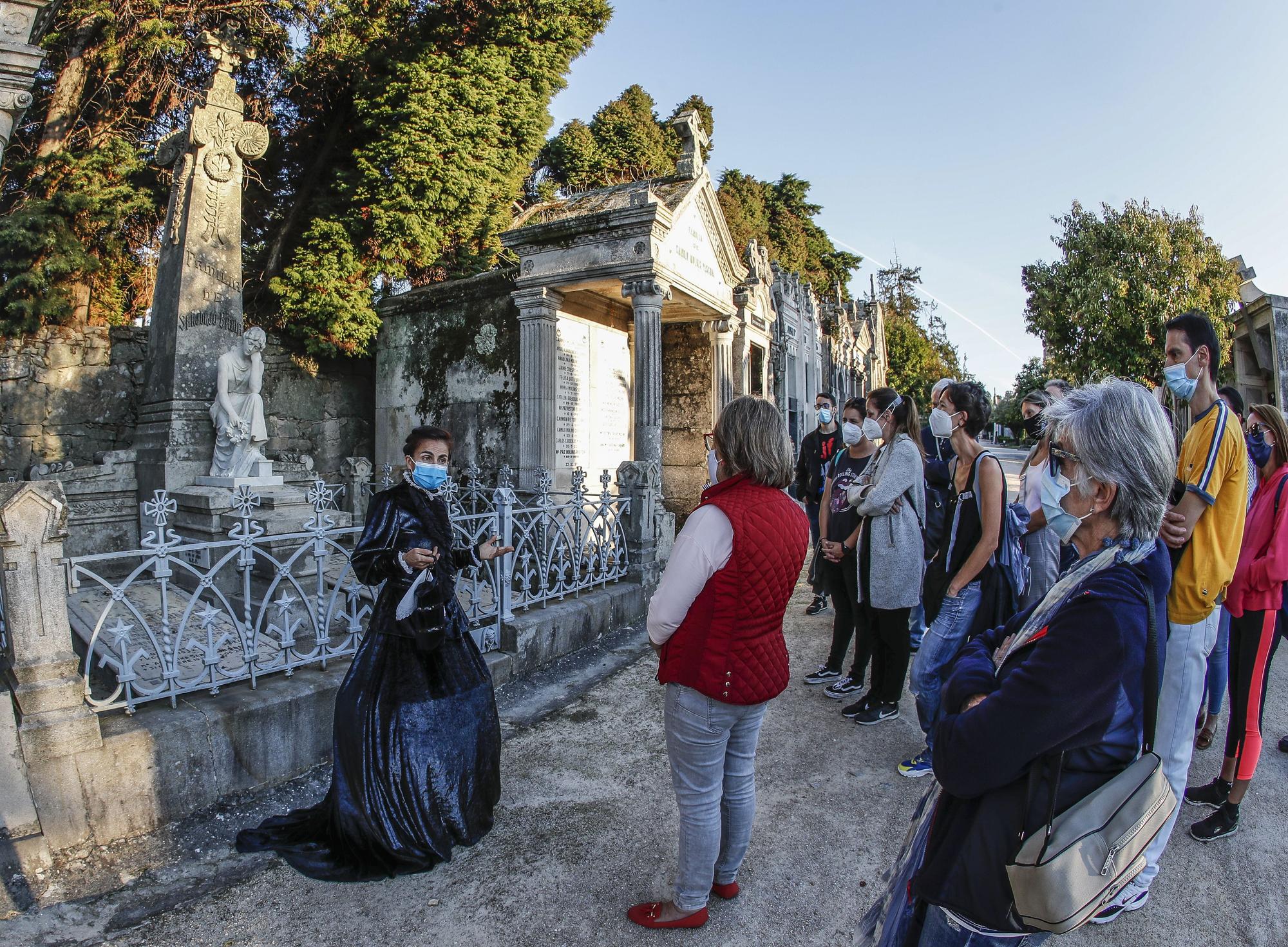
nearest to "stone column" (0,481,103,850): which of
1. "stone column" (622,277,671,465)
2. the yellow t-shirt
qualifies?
the yellow t-shirt

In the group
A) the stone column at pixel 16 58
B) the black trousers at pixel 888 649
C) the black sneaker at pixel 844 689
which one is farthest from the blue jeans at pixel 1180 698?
the stone column at pixel 16 58

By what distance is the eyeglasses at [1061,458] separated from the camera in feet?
4.83

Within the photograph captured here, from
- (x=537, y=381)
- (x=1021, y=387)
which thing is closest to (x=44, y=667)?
(x=537, y=381)

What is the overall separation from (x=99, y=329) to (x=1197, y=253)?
21293 mm

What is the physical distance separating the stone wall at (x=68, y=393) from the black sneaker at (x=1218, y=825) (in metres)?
10.8

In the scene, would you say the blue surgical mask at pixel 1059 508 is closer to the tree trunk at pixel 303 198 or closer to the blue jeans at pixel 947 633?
the blue jeans at pixel 947 633

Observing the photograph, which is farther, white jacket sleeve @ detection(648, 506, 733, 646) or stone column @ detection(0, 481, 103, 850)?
stone column @ detection(0, 481, 103, 850)

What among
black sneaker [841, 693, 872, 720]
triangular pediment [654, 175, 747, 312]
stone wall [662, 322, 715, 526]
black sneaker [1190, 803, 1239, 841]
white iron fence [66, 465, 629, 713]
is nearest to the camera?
black sneaker [1190, 803, 1239, 841]

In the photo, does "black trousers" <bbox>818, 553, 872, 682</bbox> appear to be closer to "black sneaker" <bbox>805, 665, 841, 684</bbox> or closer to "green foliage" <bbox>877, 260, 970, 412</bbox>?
"black sneaker" <bbox>805, 665, 841, 684</bbox>

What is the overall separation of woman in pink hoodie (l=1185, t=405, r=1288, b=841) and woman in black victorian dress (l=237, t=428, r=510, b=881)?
312 cm

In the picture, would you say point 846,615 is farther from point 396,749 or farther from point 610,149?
point 610,149

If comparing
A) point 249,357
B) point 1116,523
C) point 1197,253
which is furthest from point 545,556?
point 1197,253

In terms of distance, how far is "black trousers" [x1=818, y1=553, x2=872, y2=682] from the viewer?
4371mm

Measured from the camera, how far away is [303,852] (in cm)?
280
